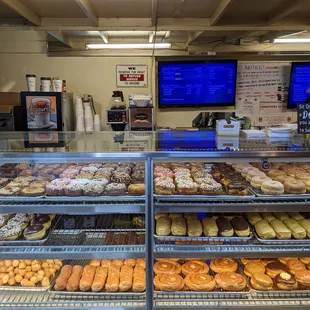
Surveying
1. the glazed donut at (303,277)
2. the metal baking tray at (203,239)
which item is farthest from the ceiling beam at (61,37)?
the glazed donut at (303,277)

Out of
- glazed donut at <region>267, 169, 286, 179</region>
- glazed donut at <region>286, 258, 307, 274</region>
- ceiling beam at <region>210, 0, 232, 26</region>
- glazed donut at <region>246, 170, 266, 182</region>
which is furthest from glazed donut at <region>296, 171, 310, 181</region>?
ceiling beam at <region>210, 0, 232, 26</region>

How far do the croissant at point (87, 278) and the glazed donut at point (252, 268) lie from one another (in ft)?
3.80

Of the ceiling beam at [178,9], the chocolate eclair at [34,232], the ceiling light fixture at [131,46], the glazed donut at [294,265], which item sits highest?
the ceiling beam at [178,9]

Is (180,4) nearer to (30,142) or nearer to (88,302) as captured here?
(30,142)

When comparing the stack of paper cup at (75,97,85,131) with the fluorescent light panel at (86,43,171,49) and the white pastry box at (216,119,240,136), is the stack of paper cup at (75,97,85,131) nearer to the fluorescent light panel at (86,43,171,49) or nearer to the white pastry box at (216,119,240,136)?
the fluorescent light panel at (86,43,171,49)

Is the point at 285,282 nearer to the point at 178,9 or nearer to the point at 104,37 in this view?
the point at 178,9

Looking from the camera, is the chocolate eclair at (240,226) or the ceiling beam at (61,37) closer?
the chocolate eclair at (240,226)

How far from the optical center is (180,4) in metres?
3.91

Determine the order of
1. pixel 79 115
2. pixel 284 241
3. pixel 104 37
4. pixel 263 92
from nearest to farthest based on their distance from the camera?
pixel 284 241 → pixel 79 115 → pixel 104 37 → pixel 263 92

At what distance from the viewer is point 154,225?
2.30 metres

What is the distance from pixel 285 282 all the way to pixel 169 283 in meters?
0.82

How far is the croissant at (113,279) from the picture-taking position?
2.24 meters

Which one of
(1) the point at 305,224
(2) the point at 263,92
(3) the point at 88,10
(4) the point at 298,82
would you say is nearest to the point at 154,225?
(1) the point at 305,224

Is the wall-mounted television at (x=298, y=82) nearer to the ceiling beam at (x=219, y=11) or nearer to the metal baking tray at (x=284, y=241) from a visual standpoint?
the ceiling beam at (x=219, y=11)
